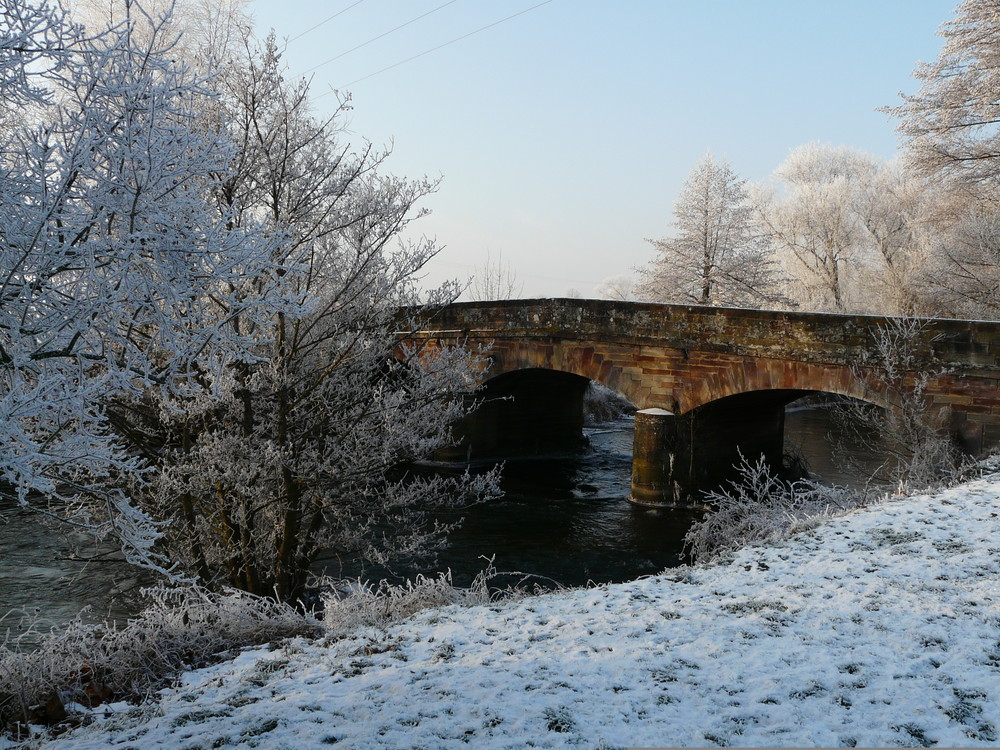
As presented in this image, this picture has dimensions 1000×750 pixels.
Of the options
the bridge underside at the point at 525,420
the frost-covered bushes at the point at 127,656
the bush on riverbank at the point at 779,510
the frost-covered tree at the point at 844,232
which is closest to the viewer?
the frost-covered bushes at the point at 127,656

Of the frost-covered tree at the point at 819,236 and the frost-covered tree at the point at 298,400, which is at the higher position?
the frost-covered tree at the point at 819,236

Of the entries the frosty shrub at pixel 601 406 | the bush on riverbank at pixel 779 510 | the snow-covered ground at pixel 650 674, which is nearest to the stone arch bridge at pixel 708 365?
the bush on riverbank at pixel 779 510

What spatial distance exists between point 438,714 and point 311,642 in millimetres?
1540

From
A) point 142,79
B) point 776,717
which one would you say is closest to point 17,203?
point 142,79

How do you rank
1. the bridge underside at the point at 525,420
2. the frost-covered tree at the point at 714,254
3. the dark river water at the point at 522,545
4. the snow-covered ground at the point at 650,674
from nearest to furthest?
the snow-covered ground at the point at 650,674 → the dark river water at the point at 522,545 → the bridge underside at the point at 525,420 → the frost-covered tree at the point at 714,254

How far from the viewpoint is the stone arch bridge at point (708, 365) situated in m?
11.1

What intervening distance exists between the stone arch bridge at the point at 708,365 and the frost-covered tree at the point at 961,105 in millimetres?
6333

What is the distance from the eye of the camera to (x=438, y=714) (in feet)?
11.7

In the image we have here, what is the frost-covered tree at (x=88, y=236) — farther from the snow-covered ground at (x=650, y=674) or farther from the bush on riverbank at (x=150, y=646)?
the bush on riverbank at (x=150, y=646)

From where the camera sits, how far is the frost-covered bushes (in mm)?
4320

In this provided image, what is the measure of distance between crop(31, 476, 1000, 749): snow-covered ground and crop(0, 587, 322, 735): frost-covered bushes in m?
0.31

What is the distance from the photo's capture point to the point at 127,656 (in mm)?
4750

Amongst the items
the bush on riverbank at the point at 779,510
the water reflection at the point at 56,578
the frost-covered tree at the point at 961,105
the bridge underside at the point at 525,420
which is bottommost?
the water reflection at the point at 56,578

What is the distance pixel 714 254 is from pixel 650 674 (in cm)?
2269
